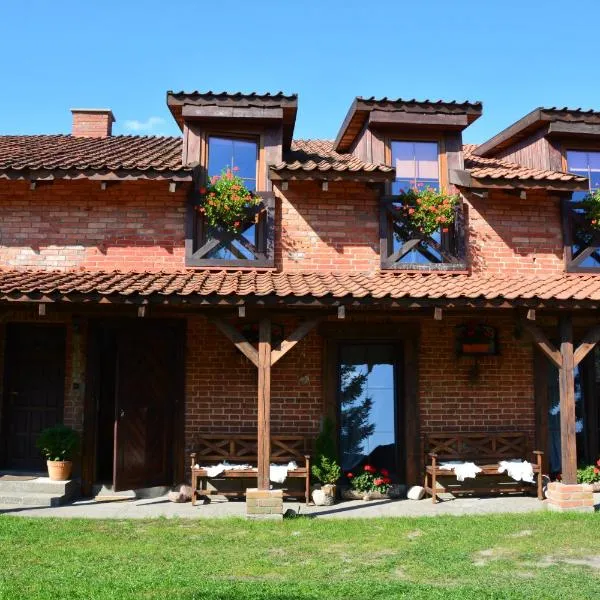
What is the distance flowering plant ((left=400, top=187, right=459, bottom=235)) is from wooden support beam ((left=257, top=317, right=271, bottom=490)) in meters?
3.48

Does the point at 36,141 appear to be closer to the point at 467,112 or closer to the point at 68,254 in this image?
the point at 68,254

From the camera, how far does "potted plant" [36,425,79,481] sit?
907cm

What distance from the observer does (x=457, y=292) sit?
Result: 848cm

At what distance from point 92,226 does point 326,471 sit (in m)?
5.44

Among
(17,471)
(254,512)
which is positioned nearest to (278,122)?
(254,512)

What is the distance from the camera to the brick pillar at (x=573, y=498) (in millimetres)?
8453

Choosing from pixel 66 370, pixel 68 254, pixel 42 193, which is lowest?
pixel 66 370

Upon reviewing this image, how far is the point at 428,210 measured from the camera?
1027 cm

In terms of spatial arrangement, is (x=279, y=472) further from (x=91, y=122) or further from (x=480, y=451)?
(x=91, y=122)

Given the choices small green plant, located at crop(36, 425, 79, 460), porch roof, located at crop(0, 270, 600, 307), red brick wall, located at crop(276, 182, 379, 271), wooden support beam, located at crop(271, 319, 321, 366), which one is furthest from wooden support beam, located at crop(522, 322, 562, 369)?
small green plant, located at crop(36, 425, 79, 460)

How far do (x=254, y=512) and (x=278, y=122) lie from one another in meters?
6.41

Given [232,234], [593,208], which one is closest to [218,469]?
[232,234]

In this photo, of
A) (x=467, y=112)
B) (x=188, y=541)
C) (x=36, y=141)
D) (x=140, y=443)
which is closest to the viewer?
(x=188, y=541)

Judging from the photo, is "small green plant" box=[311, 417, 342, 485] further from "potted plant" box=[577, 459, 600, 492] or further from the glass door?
"potted plant" box=[577, 459, 600, 492]
